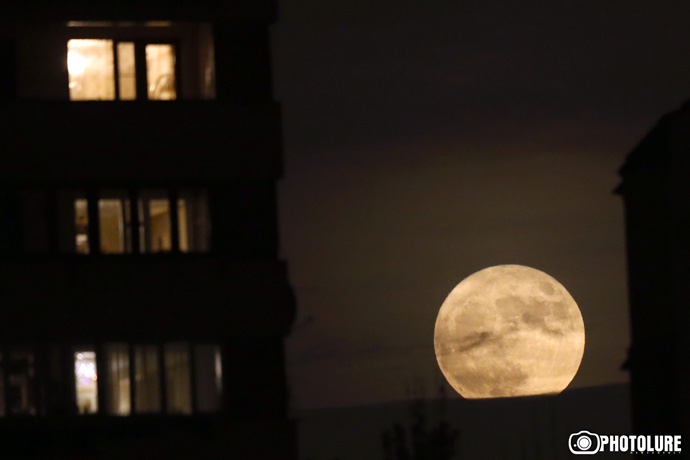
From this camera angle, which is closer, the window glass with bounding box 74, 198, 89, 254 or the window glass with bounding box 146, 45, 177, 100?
the window glass with bounding box 74, 198, 89, 254

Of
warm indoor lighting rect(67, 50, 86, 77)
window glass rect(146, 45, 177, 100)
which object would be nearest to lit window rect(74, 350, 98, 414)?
window glass rect(146, 45, 177, 100)

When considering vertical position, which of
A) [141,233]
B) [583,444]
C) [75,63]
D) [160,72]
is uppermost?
[75,63]

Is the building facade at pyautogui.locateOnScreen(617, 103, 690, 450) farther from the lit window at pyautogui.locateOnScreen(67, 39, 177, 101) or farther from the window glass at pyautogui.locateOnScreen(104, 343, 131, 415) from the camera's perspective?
the window glass at pyautogui.locateOnScreen(104, 343, 131, 415)

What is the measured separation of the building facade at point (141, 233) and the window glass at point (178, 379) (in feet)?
0.10

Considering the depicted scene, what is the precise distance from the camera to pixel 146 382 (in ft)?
92.4

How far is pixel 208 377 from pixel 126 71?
654 cm

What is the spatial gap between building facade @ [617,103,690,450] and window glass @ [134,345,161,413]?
21.5m

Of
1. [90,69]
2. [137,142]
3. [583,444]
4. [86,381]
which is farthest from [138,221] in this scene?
[583,444]

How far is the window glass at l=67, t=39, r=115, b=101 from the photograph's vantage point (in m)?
29.3

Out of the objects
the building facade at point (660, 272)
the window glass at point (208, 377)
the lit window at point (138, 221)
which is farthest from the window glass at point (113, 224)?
the building facade at point (660, 272)

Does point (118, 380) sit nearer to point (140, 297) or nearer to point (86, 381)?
point (86, 381)

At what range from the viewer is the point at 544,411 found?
198 feet

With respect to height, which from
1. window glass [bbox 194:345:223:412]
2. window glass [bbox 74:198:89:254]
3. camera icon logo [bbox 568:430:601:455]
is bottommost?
camera icon logo [bbox 568:430:601:455]

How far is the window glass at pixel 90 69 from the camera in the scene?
1153 inches
